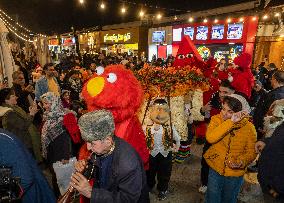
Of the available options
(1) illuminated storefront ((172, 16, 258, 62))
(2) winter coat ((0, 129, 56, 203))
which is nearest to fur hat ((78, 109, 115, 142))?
(2) winter coat ((0, 129, 56, 203))

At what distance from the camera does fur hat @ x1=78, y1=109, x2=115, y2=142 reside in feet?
6.95

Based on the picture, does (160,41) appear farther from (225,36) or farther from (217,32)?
(225,36)

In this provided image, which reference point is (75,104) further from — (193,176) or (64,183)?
(193,176)

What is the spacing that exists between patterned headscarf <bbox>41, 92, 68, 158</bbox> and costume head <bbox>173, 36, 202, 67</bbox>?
3309 millimetres

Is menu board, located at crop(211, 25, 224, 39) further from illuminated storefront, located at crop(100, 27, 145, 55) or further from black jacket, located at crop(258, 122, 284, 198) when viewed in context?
black jacket, located at crop(258, 122, 284, 198)

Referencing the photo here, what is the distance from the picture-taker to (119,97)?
317cm

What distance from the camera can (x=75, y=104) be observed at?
557 centimetres

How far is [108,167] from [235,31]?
16241mm

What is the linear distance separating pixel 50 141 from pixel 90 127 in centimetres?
230

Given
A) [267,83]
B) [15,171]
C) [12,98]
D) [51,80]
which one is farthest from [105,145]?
[267,83]

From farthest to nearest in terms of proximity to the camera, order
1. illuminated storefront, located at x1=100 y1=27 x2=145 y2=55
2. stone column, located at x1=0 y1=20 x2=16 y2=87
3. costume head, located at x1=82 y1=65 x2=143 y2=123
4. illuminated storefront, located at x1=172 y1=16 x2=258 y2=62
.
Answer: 1. illuminated storefront, located at x1=100 y1=27 x2=145 y2=55
2. illuminated storefront, located at x1=172 y1=16 x2=258 y2=62
3. stone column, located at x1=0 y1=20 x2=16 y2=87
4. costume head, located at x1=82 y1=65 x2=143 y2=123

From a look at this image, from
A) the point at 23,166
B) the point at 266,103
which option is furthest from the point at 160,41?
the point at 23,166

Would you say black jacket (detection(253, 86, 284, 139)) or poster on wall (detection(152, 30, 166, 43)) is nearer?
black jacket (detection(253, 86, 284, 139))

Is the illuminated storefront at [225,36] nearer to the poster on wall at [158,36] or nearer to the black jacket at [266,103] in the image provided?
the poster on wall at [158,36]
